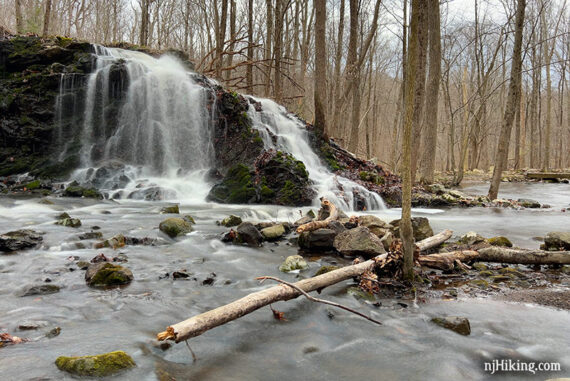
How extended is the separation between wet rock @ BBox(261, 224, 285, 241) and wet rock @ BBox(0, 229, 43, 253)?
3.40 meters

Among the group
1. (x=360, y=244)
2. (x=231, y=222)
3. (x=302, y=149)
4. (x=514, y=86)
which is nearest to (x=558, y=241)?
(x=360, y=244)

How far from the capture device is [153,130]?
12531 millimetres

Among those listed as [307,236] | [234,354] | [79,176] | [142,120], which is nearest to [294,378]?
[234,354]

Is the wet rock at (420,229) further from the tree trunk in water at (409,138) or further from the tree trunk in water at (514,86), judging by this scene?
the tree trunk in water at (514,86)

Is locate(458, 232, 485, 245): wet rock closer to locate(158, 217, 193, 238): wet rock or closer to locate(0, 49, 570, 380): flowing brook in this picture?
locate(0, 49, 570, 380): flowing brook

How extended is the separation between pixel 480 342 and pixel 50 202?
359 inches

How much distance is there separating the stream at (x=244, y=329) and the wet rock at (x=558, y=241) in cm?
207

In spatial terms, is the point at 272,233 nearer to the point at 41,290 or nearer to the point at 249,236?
the point at 249,236

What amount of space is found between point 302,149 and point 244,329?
1000 cm

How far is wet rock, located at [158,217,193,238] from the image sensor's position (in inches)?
245

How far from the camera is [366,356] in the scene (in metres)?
2.73

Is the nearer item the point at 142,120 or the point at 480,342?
the point at 480,342

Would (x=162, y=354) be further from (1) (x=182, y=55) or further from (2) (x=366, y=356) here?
(1) (x=182, y=55)

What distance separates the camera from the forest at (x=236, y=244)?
267 cm
